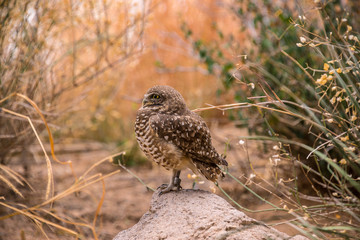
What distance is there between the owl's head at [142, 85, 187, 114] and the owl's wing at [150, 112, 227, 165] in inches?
2.0

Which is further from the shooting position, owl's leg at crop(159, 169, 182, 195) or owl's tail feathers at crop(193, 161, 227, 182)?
owl's leg at crop(159, 169, 182, 195)

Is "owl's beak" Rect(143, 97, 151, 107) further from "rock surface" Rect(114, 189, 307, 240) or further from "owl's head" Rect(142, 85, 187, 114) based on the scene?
"rock surface" Rect(114, 189, 307, 240)

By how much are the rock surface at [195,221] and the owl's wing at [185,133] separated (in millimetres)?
254

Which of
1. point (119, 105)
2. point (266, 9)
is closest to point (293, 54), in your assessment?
point (266, 9)

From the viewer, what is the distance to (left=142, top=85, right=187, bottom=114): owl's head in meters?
2.59

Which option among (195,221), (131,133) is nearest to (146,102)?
→ (195,221)

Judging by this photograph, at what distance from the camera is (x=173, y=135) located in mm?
2561

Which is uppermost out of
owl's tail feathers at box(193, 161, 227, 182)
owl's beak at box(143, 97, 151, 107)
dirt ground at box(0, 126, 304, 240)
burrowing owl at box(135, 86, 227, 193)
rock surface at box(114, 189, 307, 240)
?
owl's beak at box(143, 97, 151, 107)

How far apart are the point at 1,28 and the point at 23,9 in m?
0.29

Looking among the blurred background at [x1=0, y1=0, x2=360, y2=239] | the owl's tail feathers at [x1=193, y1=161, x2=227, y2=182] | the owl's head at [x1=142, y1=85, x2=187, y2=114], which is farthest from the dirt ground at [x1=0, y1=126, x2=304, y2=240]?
the owl's head at [x1=142, y1=85, x2=187, y2=114]

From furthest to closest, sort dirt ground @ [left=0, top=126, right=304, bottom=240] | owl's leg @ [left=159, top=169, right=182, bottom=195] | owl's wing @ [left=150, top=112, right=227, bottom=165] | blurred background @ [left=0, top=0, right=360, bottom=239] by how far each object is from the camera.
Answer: dirt ground @ [left=0, top=126, right=304, bottom=240] < blurred background @ [left=0, top=0, right=360, bottom=239] < owl's leg @ [left=159, top=169, right=182, bottom=195] < owl's wing @ [left=150, top=112, right=227, bottom=165]

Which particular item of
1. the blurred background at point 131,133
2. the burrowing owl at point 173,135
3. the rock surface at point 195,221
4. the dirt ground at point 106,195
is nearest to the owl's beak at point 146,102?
the burrowing owl at point 173,135

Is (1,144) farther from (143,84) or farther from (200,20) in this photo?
(200,20)

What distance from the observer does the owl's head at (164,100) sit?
8.50ft
